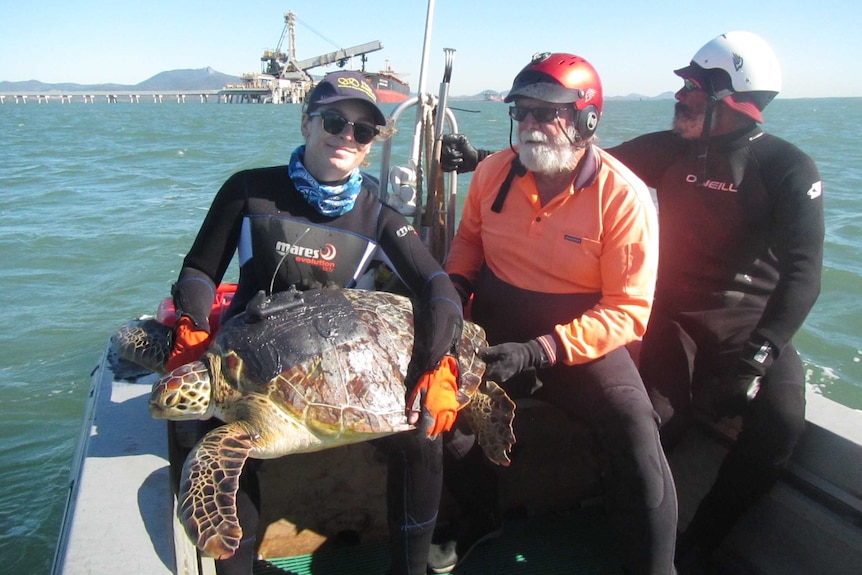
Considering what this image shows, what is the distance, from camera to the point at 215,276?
7.60ft

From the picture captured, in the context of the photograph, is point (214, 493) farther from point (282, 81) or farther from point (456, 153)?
point (282, 81)

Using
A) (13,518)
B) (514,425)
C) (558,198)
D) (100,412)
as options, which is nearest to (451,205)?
(558,198)

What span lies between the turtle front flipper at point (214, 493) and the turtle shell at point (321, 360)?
0.68 ft

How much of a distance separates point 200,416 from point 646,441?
1.46 meters

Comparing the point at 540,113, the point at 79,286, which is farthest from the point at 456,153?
the point at 79,286

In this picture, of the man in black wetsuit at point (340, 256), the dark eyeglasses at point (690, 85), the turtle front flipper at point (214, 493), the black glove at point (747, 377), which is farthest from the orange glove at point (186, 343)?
the dark eyeglasses at point (690, 85)

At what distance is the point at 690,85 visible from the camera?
105 inches

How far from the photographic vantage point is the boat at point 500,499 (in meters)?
1.87

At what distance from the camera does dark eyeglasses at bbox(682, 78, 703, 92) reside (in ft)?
8.63

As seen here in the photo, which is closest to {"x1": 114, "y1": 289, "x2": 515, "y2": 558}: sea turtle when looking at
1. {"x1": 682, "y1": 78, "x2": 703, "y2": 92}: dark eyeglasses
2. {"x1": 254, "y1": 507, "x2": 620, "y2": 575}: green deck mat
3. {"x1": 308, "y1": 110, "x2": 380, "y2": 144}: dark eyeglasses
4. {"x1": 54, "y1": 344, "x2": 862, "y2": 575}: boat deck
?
{"x1": 54, "y1": 344, "x2": 862, "y2": 575}: boat deck

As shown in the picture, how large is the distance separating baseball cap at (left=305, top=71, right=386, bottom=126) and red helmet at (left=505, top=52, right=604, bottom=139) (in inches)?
20.2

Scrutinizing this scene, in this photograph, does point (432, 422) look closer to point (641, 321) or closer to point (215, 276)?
point (641, 321)

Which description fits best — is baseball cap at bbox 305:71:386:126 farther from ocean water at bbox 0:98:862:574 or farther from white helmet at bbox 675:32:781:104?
ocean water at bbox 0:98:862:574

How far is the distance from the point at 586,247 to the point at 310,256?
103 centimetres
